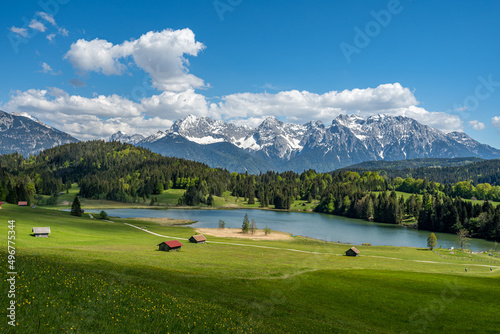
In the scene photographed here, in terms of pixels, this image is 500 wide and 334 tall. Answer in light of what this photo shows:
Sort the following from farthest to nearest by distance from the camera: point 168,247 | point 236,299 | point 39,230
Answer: point 168,247
point 39,230
point 236,299

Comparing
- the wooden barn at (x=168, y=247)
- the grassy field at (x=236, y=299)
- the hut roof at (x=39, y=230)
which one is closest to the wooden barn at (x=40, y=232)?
the hut roof at (x=39, y=230)

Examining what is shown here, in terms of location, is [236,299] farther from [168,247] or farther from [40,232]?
[40,232]

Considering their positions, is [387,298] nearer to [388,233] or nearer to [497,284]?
[497,284]

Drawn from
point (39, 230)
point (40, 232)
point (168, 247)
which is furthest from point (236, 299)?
point (39, 230)

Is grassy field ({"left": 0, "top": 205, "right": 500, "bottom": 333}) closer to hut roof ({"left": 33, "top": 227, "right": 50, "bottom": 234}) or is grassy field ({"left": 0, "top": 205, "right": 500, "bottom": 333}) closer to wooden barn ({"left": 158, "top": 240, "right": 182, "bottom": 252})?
hut roof ({"left": 33, "top": 227, "right": 50, "bottom": 234})

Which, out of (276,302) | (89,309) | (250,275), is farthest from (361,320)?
(89,309)

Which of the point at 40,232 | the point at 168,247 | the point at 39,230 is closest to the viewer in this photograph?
the point at 40,232

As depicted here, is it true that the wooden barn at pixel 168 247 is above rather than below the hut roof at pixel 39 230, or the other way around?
below

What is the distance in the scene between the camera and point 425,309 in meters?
33.0

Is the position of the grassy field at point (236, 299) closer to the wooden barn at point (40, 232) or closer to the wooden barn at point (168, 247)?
the wooden barn at point (40, 232)

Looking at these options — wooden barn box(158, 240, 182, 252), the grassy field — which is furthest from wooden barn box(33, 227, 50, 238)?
wooden barn box(158, 240, 182, 252)

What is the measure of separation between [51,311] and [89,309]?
82.9 inches

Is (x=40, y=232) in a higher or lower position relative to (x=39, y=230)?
lower

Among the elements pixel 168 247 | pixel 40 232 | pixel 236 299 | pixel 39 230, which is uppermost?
pixel 39 230
